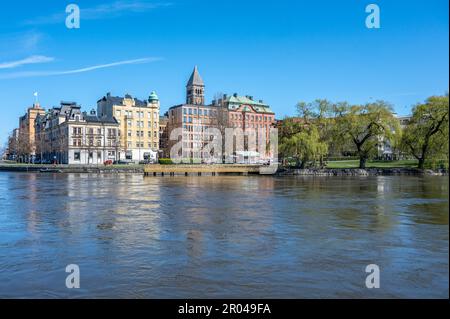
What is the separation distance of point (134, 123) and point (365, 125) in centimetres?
6016

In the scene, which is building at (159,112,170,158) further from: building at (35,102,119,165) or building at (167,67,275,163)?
building at (35,102,119,165)

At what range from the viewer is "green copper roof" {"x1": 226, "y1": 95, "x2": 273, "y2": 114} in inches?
5203

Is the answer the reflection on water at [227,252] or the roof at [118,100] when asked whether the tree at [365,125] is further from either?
the roof at [118,100]

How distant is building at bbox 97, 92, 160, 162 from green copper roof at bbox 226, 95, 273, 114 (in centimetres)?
2821

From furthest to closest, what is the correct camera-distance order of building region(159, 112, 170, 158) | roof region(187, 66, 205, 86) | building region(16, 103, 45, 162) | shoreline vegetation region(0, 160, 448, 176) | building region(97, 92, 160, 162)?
roof region(187, 66, 205, 86)
building region(159, 112, 170, 158)
building region(97, 92, 160, 162)
building region(16, 103, 45, 162)
shoreline vegetation region(0, 160, 448, 176)

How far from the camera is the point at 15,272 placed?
981cm

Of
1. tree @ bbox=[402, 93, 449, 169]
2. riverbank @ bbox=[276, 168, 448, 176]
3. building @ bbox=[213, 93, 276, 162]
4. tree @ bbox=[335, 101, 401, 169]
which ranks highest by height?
building @ bbox=[213, 93, 276, 162]

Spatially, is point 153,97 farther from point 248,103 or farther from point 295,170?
point 295,170

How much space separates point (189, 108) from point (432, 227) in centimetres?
10648

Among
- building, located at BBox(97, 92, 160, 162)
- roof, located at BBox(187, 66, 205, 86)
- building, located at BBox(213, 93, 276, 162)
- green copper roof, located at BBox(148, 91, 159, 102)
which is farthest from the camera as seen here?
roof, located at BBox(187, 66, 205, 86)

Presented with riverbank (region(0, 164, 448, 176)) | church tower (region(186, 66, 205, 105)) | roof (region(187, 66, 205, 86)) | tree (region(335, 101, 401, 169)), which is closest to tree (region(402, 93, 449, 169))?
riverbank (region(0, 164, 448, 176))

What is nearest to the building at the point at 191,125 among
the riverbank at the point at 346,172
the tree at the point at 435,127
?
the riverbank at the point at 346,172
